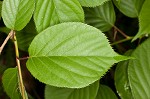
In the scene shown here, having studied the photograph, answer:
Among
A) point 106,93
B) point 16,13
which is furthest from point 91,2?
point 106,93

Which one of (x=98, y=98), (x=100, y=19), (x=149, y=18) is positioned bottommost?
(x=98, y=98)

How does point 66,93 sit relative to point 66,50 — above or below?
below

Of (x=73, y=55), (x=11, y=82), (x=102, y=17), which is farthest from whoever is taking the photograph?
(x=102, y=17)

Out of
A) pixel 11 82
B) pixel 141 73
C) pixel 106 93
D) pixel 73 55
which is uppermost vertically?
pixel 73 55

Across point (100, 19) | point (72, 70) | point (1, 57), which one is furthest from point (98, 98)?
point (1, 57)

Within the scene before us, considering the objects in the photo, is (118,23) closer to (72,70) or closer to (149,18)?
(149,18)

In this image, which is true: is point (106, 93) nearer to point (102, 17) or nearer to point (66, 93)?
point (66, 93)

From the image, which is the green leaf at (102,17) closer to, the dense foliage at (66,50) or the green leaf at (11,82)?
the dense foliage at (66,50)

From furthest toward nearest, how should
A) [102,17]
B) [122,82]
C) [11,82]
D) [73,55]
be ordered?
[102,17] → [122,82] → [11,82] → [73,55]
